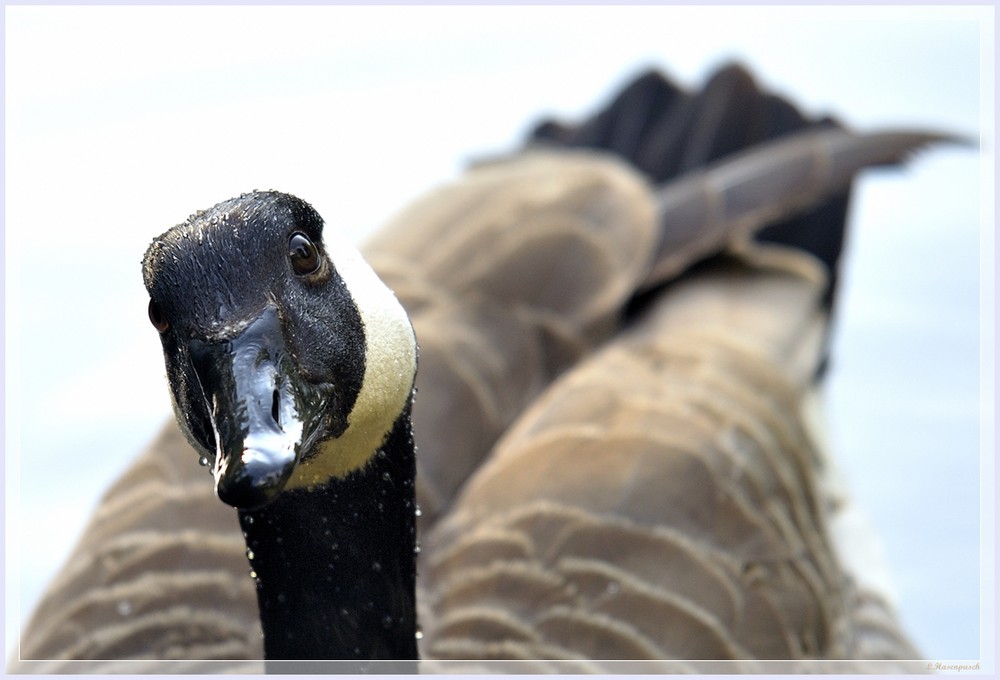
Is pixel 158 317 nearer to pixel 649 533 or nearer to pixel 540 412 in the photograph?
pixel 649 533

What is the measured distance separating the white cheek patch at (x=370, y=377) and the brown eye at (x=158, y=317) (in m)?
0.30

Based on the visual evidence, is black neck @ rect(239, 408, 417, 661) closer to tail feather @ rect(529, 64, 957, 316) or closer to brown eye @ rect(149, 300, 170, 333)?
brown eye @ rect(149, 300, 170, 333)

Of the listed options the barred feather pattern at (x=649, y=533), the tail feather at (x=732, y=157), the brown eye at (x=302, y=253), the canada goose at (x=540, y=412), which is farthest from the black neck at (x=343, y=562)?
the tail feather at (x=732, y=157)

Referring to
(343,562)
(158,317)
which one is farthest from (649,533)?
(158,317)

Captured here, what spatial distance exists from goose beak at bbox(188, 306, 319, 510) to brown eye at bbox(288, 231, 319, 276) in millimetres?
114

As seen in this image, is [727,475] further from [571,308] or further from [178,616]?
[178,616]

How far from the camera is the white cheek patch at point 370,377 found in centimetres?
214

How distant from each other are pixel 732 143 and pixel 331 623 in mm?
2904

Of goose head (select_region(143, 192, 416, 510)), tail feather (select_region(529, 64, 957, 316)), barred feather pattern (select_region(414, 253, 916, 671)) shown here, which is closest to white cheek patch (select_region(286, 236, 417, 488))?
goose head (select_region(143, 192, 416, 510))

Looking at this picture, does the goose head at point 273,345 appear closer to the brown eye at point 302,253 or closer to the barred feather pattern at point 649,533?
the brown eye at point 302,253

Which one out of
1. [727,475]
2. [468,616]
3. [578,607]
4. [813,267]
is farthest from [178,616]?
[813,267]

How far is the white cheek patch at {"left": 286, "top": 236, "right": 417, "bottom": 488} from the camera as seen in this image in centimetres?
214

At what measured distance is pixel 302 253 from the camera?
2.04 m

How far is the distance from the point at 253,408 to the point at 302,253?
0.34m
